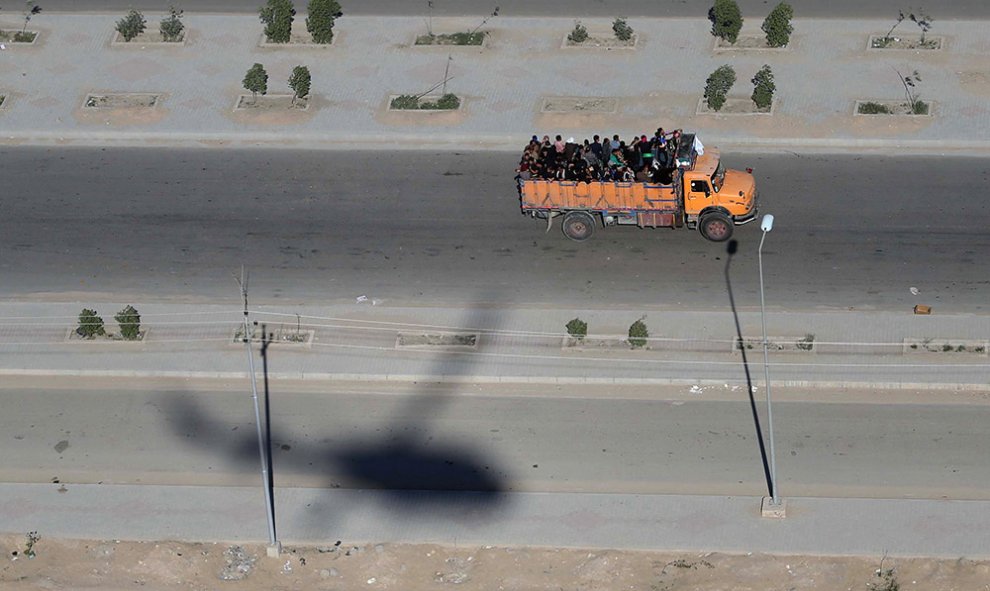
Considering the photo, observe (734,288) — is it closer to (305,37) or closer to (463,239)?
(463,239)

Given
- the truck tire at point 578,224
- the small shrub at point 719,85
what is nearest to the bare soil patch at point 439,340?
the truck tire at point 578,224

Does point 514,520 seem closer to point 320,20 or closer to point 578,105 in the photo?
point 578,105

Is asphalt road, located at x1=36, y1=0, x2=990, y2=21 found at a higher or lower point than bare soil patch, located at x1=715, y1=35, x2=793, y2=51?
higher

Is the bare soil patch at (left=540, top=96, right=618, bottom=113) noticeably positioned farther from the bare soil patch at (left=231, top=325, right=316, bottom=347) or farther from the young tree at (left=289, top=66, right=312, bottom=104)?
the bare soil patch at (left=231, top=325, right=316, bottom=347)

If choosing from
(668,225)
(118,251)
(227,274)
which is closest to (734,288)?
(668,225)

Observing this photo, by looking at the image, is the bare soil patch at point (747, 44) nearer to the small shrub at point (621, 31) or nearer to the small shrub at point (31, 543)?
the small shrub at point (621, 31)

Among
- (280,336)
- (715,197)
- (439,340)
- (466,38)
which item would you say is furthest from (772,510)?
(466,38)

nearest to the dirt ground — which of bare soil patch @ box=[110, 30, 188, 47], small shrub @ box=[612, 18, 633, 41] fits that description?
small shrub @ box=[612, 18, 633, 41]
